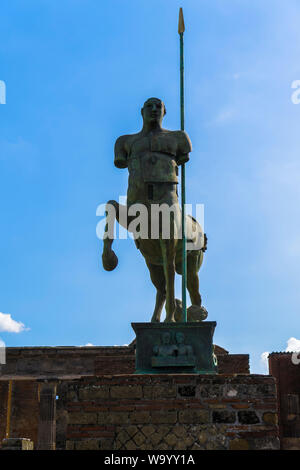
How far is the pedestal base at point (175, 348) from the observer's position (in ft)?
23.1

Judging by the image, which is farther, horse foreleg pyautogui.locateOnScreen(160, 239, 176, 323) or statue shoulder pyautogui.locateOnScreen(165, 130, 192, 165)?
statue shoulder pyautogui.locateOnScreen(165, 130, 192, 165)

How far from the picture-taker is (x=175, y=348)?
280 inches

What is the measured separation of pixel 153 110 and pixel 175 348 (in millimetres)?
3047

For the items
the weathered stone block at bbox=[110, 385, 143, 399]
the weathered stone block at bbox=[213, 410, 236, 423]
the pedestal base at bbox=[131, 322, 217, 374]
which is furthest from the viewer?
the pedestal base at bbox=[131, 322, 217, 374]

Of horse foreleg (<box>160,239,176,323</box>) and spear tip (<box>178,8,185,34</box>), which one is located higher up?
spear tip (<box>178,8,185,34</box>)

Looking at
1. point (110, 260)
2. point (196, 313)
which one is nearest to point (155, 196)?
point (110, 260)

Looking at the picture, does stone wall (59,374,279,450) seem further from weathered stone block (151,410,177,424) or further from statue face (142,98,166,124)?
statue face (142,98,166,124)

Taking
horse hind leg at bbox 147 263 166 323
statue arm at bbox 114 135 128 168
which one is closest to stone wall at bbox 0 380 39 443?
horse hind leg at bbox 147 263 166 323

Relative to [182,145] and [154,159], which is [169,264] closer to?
[154,159]

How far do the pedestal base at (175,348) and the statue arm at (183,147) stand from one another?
7.23ft

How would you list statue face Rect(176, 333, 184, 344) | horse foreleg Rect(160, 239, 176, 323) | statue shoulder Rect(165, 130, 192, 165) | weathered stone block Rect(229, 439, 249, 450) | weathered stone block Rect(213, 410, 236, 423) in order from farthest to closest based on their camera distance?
statue shoulder Rect(165, 130, 192, 165) < horse foreleg Rect(160, 239, 176, 323) < statue face Rect(176, 333, 184, 344) < weathered stone block Rect(213, 410, 236, 423) < weathered stone block Rect(229, 439, 249, 450)

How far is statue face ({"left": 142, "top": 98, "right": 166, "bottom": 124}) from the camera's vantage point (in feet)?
26.9

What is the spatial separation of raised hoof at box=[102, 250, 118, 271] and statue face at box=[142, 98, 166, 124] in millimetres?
1768
